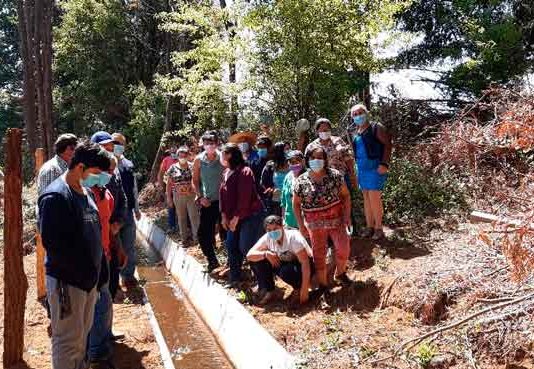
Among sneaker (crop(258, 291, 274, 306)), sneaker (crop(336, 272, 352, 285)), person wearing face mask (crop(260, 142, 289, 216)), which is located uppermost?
person wearing face mask (crop(260, 142, 289, 216))

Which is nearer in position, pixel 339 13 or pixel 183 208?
pixel 339 13

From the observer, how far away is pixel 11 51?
3369cm

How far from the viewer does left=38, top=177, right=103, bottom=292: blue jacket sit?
357 cm

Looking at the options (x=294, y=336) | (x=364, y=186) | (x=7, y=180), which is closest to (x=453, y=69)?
(x=364, y=186)

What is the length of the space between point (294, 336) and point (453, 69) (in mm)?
8501

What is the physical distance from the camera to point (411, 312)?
509 cm

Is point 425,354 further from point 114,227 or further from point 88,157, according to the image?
point 114,227

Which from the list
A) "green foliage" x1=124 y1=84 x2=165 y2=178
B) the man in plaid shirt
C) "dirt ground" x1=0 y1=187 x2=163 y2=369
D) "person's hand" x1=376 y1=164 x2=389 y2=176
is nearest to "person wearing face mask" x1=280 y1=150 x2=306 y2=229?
"person's hand" x1=376 y1=164 x2=389 y2=176

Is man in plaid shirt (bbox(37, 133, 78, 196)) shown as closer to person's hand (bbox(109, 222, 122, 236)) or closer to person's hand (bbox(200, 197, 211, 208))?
person's hand (bbox(109, 222, 122, 236))

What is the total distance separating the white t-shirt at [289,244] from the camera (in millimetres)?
5754

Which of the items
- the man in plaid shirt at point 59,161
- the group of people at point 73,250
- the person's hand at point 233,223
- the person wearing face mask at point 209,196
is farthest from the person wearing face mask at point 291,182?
the group of people at point 73,250

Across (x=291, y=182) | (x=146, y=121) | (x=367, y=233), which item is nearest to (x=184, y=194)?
(x=367, y=233)

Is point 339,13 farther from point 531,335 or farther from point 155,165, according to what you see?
point 155,165

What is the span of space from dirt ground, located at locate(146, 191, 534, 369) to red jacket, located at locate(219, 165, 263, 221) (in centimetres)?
99
